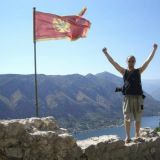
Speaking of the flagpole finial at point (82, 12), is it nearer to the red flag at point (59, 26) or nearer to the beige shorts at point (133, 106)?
the red flag at point (59, 26)

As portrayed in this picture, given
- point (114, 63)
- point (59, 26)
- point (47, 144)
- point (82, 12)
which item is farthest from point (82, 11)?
point (47, 144)

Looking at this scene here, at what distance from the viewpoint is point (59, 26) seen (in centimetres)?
1473

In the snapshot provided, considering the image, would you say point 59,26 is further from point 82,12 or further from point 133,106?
point 133,106

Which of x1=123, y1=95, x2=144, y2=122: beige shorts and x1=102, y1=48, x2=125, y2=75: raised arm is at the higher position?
x1=102, y1=48, x2=125, y2=75: raised arm

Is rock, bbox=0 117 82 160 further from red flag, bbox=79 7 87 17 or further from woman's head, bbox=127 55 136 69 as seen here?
red flag, bbox=79 7 87 17

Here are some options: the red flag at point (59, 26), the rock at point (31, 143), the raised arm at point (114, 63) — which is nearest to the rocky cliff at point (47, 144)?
the rock at point (31, 143)

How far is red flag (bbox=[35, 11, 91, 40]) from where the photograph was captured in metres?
14.4

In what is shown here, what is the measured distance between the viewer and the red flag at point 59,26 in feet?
47.1

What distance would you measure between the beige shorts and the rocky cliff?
38.0 inches

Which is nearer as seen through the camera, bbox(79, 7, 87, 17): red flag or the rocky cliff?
the rocky cliff

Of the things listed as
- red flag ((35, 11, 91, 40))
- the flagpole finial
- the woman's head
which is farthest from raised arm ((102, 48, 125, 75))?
the flagpole finial

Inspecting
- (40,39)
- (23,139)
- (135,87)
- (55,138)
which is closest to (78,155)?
(55,138)

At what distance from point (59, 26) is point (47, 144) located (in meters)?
6.61

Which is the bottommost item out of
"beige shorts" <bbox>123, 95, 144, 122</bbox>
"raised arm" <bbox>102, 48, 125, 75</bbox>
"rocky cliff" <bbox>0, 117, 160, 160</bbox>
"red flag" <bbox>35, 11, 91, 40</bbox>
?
"rocky cliff" <bbox>0, 117, 160, 160</bbox>
